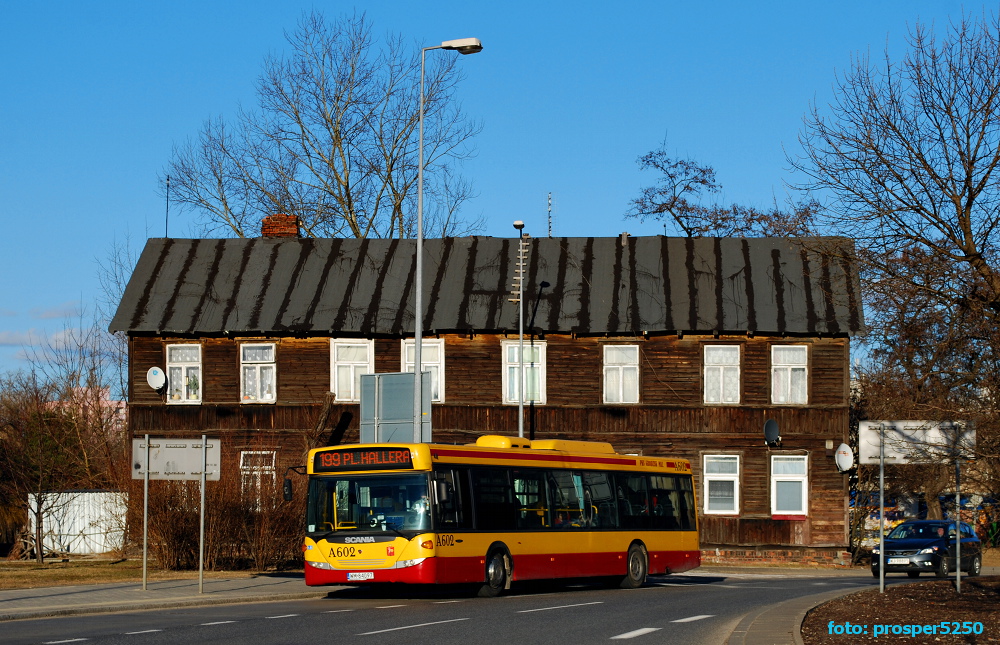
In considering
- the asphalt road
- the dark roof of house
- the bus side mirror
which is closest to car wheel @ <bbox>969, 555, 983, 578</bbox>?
the dark roof of house

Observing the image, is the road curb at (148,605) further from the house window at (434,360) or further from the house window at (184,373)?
the house window at (184,373)

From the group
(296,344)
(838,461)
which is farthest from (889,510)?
(296,344)

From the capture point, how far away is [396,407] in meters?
28.5

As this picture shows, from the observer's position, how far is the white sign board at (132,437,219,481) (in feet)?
75.9

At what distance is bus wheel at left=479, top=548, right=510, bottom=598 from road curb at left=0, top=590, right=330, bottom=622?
9.95ft

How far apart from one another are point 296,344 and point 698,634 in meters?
26.1

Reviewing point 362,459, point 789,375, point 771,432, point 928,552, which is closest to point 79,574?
point 362,459

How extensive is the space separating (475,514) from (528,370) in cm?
1716

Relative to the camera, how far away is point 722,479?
3919 centimetres

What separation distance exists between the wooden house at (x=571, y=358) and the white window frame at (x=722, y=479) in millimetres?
40

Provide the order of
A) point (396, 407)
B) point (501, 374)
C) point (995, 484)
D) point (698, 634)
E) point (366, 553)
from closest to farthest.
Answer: point (698, 634)
point (995, 484)
point (366, 553)
point (396, 407)
point (501, 374)

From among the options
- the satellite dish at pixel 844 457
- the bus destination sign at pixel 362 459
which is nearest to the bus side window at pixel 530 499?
the bus destination sign at pixel 362 459

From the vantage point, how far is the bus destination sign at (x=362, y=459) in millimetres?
22359

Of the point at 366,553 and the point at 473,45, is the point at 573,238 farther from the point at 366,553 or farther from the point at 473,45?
the point at 366,553
